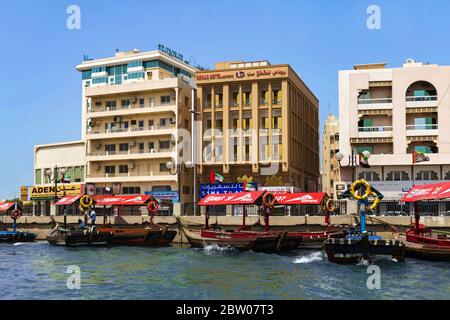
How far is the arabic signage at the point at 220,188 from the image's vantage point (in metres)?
63.2

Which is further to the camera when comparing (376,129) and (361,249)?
(376,129)

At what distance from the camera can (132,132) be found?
7019 cm

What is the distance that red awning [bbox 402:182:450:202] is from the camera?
3284 centimetres

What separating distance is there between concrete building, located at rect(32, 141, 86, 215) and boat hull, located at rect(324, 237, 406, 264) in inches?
1867

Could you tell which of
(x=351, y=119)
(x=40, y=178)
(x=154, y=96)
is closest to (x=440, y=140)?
(x=351, y=119)

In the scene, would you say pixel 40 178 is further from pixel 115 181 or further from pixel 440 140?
pixel 440 140

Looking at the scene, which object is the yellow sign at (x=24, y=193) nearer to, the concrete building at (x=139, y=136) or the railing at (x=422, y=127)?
the concrete building at (x=139, y=136)

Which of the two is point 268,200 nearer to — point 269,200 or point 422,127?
point 269,200

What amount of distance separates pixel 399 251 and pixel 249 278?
9.96m

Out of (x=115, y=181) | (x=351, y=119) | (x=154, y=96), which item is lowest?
(x=115, y=181)

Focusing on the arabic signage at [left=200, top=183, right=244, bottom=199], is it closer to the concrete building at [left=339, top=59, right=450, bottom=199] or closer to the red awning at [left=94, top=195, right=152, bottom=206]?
the concrete building at [left=339, top=59, right=450, bottom=199]

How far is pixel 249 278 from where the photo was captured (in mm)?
27219

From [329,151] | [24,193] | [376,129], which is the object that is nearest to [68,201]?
[24,193]

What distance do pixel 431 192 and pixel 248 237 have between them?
13001 mm
